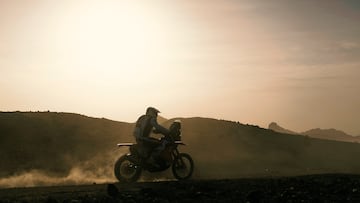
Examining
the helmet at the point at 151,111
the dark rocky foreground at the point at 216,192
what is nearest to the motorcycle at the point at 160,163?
the helmet at the point at 151,111

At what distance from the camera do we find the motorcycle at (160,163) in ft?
66.3

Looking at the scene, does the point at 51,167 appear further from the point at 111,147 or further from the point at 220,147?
the point at 220,147

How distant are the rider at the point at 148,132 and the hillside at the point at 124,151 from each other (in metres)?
16.5

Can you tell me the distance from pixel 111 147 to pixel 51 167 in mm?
8834

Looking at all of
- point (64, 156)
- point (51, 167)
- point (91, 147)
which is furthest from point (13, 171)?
point (91, 147)

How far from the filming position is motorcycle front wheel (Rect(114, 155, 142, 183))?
20.1 meters

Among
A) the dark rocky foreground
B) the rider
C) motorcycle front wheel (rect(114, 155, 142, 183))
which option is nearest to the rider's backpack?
the rider

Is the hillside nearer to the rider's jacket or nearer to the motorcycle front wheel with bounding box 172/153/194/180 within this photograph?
the motorcycle front wheel with bounding box 172/153/194/180

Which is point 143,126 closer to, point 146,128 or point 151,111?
point 146,128

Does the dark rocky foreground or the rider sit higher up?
the rider

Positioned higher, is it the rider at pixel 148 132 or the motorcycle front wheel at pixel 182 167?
the rider at pixel 148 132

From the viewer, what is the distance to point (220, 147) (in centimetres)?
5006

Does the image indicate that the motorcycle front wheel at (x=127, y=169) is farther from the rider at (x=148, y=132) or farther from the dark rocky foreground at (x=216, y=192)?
the dark rocky foreground at (x=216, y=192)

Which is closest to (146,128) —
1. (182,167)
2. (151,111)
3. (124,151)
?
(151,111)
